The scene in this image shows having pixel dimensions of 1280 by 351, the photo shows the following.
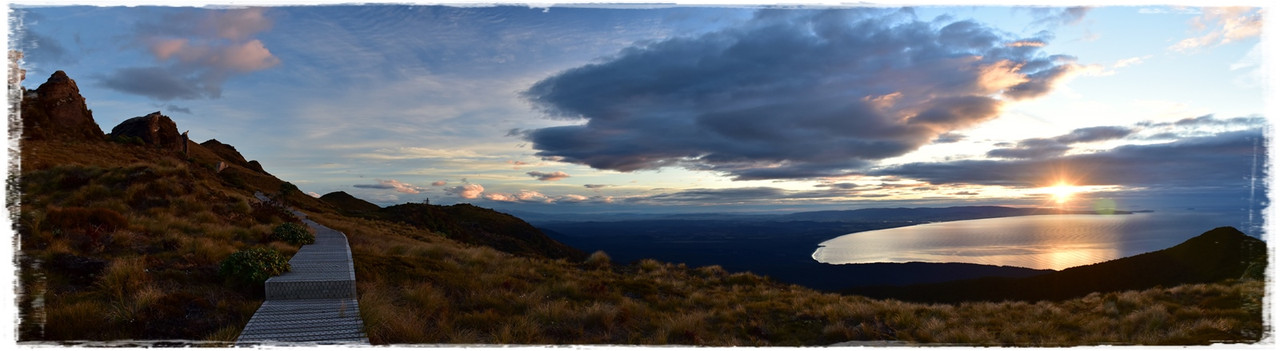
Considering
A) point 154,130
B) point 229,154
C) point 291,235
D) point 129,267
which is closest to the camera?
point 129,267

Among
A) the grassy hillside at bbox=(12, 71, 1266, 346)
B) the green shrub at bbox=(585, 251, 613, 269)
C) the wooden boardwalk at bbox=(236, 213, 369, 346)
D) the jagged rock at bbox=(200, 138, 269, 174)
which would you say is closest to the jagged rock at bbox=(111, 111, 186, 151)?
the jagged rock at bbox=(200, 138, 269, 174)

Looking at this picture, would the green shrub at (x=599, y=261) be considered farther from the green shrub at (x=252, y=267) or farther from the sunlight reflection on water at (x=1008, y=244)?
the sunlight reflection on water at (x=1008, y=244)

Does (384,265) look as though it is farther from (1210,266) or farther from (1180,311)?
(1210,266)

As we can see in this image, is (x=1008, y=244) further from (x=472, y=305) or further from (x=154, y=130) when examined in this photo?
(x=154, y=130)

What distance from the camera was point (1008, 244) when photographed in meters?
124

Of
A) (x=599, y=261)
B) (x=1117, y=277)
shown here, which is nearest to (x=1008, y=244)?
(x=1117, y=277)

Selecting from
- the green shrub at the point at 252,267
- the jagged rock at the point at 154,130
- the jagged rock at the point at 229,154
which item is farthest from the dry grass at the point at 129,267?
the jagged rock at the point at 229,154

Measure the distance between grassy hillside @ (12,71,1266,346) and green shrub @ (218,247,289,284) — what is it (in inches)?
5.4

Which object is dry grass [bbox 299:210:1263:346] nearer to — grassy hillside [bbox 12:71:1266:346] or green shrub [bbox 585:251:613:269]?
grassy hillside [bbox 12:71:1266:346]

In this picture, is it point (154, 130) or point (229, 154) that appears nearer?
point (154, 130)

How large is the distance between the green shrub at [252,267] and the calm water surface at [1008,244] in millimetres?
54495

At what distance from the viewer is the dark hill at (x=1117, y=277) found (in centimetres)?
3116

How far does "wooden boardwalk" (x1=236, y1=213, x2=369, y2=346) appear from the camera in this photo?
6738 millimetres

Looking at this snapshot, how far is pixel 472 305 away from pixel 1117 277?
5917 centimetres
